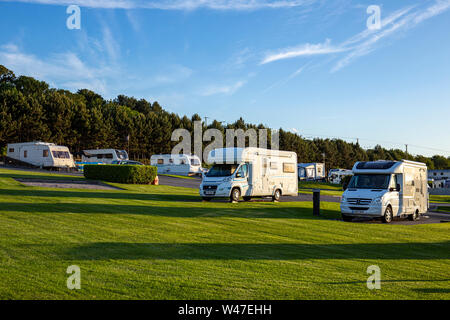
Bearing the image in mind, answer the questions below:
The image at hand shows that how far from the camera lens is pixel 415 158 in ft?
496

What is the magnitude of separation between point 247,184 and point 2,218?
12.4 m

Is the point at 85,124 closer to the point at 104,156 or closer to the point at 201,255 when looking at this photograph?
the point at 104,156

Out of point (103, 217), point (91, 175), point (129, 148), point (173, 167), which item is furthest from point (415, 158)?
point (103, 217)

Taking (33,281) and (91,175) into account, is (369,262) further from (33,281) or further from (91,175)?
(91,175)

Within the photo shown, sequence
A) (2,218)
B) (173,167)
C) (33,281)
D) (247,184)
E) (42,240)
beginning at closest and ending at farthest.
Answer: (33,281)
(42,240)
(2,218)
(247,184)
(173,167)

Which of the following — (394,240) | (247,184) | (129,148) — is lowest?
(394,240)

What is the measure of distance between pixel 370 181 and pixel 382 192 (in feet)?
2.91

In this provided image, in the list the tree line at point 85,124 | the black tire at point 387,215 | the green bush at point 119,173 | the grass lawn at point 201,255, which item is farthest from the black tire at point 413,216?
the tree line at point 85,124

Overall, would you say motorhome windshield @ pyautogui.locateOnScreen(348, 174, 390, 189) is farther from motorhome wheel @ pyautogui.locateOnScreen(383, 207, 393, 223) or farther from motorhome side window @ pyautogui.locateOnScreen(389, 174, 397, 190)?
motorhome wheel @ pyautogui.locateOnScreen(383, 207, 393, 223)

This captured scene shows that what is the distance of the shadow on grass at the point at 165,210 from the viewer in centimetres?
1315

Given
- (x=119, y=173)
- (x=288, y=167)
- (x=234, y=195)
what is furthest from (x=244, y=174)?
(x=119, y=173)

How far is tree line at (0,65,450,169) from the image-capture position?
54.0 m

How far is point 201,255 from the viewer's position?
824cm

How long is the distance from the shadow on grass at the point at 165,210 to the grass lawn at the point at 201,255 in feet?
0.21
